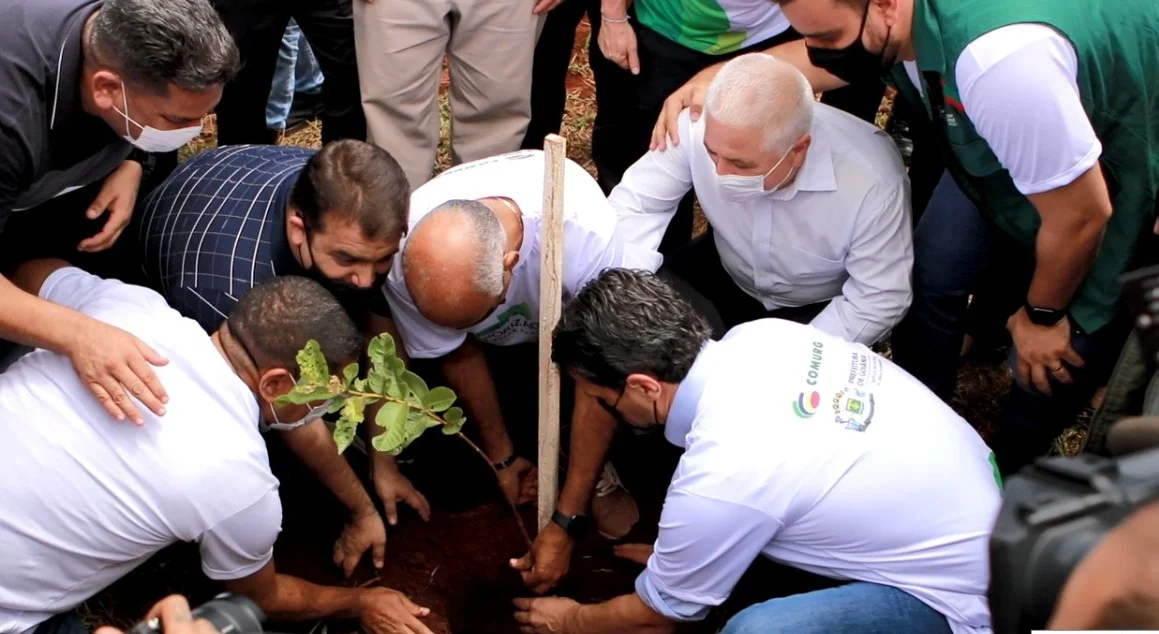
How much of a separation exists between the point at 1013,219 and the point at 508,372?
176 centimetres

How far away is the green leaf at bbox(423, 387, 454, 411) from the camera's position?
9.75 ft

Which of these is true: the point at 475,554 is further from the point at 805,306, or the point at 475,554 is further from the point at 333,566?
the point at 805,306

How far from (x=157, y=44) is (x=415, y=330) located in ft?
3.50

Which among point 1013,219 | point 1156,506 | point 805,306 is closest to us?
point 1156,506

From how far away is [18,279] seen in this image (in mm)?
3338

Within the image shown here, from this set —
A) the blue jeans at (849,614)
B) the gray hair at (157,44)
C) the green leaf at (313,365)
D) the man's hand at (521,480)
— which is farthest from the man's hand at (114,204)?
the blue jeans at (849,614)

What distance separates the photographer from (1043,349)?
341 centimetres

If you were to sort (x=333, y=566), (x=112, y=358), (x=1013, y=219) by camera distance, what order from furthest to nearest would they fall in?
1. (x=333, y=566)
2. (x=1013, y=219)
3. (x=112, y=358)

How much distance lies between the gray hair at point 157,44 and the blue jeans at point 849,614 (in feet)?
6.19

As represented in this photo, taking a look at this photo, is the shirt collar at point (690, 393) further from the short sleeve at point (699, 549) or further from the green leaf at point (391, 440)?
the green leaf at point (391, 440)

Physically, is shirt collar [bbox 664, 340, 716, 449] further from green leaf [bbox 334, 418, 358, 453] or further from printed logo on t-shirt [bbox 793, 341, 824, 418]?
green leaf [bbox 334, 418, 358, 453]

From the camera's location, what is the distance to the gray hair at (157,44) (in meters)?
2.88

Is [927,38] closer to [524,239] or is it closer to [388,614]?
[524,239]

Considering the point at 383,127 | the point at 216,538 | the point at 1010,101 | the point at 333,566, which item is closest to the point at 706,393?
the point at 1010,101
